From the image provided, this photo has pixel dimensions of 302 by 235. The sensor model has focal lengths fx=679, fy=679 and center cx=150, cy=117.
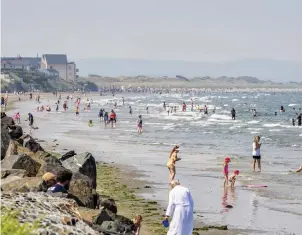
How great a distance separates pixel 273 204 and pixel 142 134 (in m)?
28.5

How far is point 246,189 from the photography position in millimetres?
21984

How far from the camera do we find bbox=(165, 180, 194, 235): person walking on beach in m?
10.6

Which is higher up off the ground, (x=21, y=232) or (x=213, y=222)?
(x=21, y=232)

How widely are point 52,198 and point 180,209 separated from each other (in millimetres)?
3324

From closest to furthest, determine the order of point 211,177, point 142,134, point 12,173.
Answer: point 12,173, point 211,177, point 142,134

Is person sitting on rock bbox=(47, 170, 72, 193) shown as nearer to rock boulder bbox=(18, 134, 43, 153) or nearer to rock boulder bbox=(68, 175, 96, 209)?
rock boulder bbox=(68, 175, 96, 209)

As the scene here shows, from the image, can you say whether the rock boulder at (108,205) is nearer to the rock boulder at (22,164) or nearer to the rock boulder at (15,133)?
the rock boulder at (22,164)

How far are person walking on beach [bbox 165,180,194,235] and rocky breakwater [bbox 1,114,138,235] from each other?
0.96 m

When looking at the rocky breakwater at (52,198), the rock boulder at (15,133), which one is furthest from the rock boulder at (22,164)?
the rock boulder at (15,133)

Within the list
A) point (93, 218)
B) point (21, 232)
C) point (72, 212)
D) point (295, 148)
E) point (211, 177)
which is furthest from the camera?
point (295, 148)

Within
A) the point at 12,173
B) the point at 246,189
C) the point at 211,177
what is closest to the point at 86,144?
the point at 211,177

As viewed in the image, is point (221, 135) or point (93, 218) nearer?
point (93, 218)

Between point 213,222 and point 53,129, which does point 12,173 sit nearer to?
point 213,222

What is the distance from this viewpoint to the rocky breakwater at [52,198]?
695 cm
